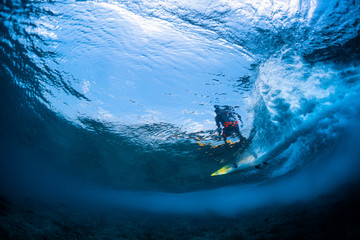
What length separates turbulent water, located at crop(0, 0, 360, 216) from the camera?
589 centimetres

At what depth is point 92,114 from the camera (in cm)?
1211

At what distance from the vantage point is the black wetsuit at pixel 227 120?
9727mm

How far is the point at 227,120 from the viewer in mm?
10398

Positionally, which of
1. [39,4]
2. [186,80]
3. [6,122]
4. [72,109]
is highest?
[6,122]

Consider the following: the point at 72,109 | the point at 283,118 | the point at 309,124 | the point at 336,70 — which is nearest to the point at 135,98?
the point at 72,109

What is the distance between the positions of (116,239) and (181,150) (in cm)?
947

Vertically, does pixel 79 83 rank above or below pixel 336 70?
above

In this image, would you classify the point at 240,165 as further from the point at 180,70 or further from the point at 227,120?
the point at 180,70

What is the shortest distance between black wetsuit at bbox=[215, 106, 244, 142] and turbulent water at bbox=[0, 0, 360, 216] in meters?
Result: 0.40

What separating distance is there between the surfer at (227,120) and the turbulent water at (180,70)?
0.40 m

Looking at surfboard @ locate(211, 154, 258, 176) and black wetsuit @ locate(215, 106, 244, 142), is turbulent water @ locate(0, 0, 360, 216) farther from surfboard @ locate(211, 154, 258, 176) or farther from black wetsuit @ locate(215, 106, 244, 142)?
surfboard @ locate(211, 154, 258, 176)

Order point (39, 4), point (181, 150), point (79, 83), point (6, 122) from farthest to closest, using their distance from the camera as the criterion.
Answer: point (6, 122), point (181, 150), point (79, 83), point (39, 4)

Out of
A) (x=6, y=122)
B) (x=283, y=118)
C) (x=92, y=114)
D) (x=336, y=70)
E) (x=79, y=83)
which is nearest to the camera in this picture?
(x=336, y=70)

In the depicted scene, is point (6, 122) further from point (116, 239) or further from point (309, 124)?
point (309, 124)
